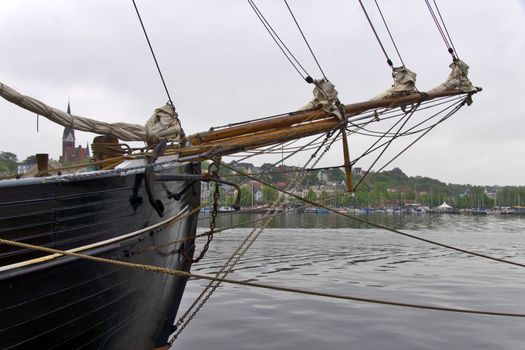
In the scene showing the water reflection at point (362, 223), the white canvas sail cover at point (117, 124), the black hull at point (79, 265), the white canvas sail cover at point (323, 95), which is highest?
the white canvas sail cover at point (323, 95)

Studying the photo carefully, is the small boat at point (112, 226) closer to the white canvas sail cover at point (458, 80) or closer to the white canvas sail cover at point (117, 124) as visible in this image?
the white canvas sail cover at point (117, 124)

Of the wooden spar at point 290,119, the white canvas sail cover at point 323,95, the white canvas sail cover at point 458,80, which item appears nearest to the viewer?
the wooden spar at point 290,119

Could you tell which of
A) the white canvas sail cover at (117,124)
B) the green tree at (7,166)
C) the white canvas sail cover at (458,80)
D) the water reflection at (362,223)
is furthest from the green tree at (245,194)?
the white canvas sail cover at (117,124)

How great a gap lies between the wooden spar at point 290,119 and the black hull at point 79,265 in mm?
1296

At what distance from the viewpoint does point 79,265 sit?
4535mm

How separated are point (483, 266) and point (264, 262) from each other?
864 cm

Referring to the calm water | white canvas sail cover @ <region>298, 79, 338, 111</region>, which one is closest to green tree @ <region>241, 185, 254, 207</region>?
the calm water

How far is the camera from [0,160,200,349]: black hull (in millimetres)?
4027

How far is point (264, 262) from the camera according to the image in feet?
74.7

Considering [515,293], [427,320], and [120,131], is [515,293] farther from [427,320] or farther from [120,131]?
[120,131]

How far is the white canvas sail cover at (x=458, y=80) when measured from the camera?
33.2 ft

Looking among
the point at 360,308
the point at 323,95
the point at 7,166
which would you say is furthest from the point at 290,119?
the point at 7,166

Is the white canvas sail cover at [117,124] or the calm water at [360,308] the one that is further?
the calm water at [360,308]

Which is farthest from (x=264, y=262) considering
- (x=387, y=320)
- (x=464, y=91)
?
(x=464, y=91)
